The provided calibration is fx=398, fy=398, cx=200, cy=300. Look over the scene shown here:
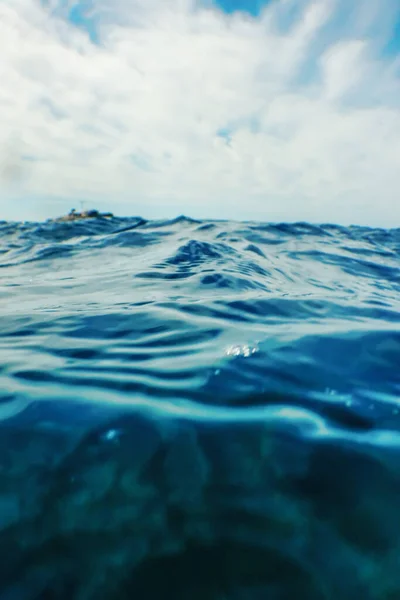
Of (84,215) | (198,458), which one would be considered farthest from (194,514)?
(84,215)

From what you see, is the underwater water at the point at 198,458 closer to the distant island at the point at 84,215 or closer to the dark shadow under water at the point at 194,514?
the dark shadow under water at the point at 194,514

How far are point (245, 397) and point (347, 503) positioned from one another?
29.9 inches

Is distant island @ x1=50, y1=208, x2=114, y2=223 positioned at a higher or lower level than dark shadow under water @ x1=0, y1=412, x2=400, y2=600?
higher

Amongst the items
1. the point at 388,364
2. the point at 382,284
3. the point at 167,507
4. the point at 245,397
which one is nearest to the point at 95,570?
the point at 167,507

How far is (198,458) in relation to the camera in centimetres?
155

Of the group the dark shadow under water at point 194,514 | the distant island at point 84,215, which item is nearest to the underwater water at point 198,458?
the dark shadow under water at point 194,514

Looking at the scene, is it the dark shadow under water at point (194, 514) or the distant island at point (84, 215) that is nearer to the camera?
the dark shadow under water at point (194, 514)

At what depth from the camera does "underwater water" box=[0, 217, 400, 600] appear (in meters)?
1.14

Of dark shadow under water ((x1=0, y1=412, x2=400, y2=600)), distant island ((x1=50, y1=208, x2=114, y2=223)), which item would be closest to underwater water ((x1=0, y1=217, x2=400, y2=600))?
dark shadow under water ((x1=0, y1=412, x2=400, y2=600))

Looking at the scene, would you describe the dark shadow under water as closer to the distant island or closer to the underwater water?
the underwater water

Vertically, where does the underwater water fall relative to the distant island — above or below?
below

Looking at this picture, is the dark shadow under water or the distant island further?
the distant island

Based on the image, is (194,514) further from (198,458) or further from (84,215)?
(84,215)

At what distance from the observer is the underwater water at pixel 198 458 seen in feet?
3.73
